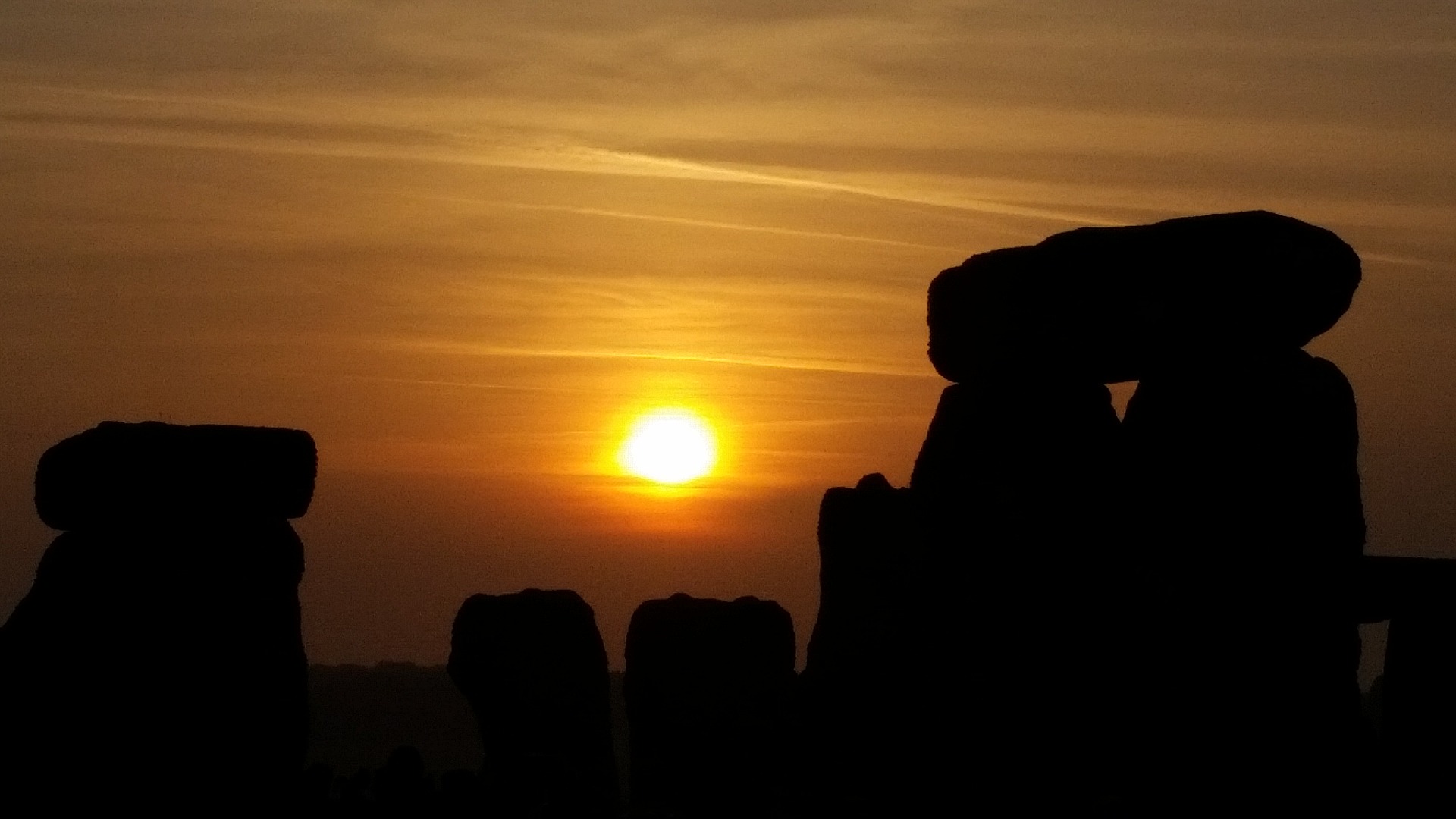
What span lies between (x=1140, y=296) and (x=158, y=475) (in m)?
6.06

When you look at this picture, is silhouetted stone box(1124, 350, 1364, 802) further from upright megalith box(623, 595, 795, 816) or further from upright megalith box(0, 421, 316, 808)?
upright megalith box(0, 421, 316, 808)

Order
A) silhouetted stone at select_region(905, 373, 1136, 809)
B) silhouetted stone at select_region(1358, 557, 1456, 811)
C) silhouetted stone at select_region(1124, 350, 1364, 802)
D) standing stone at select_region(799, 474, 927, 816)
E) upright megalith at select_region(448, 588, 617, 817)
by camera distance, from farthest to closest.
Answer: upright megalith at select_region(448, 588, 617, 817)
standing stone at select_region(799, 474, 927, 816)
silhouetted stone at select_region(905, 373, 1136, 809)
silhouetted stone at select_region(1358, 557, 1456, 811)
silhouetted stone at select_region(1124, 350, 1364, 802)

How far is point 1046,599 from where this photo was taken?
1562 centimetres

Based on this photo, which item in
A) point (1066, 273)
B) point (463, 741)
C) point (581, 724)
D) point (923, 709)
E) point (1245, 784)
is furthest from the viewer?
point (463, 741)

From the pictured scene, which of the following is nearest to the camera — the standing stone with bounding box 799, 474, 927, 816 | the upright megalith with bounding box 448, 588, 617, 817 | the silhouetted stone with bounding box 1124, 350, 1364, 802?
the silhouetted stone with bounding box 1124, 350, 1364, 802

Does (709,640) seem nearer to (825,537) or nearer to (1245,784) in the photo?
(825,537)

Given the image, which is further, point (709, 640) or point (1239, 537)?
point (709, 640)

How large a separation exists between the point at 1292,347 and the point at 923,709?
363cm

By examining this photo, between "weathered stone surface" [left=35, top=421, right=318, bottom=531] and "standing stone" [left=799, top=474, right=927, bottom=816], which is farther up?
"weathered stone surface" [left=35, top=421, right=318, bottom=531]

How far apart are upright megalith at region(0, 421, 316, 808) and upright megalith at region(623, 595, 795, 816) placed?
4.82 m

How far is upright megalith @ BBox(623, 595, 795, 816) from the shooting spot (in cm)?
1917

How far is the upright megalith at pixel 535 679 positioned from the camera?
19156 mm

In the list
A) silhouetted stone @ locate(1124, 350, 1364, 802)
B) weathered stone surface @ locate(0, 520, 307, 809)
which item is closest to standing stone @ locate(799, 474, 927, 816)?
silhouetted stone @ locate(1124, 350, 1364, 802)

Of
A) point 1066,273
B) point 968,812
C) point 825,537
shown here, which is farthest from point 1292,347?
point 825,537
